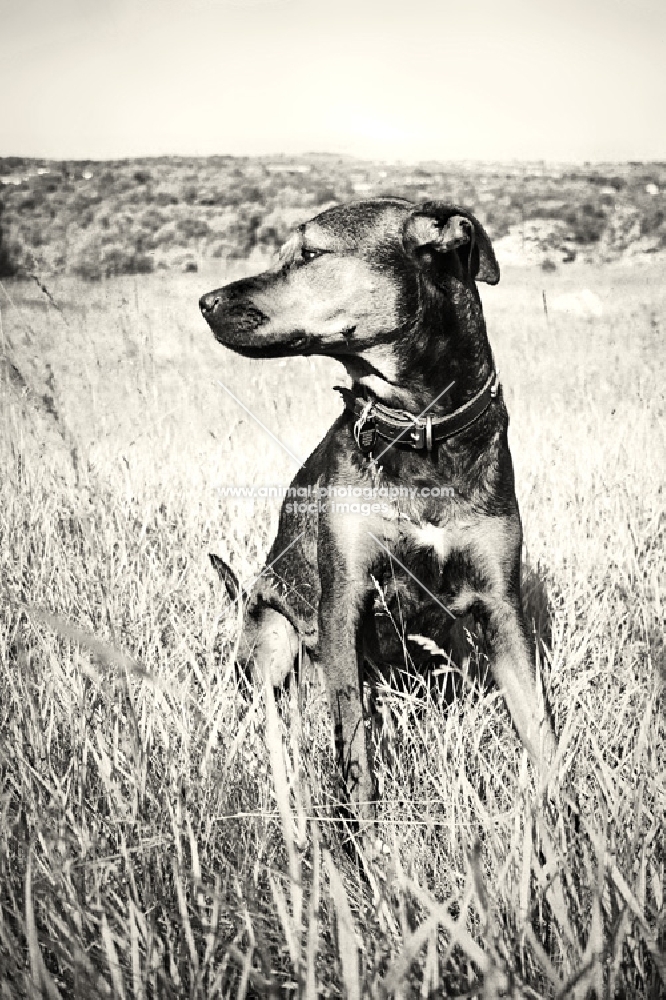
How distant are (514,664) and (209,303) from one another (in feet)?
5.07

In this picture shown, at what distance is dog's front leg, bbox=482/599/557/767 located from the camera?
2379 mm

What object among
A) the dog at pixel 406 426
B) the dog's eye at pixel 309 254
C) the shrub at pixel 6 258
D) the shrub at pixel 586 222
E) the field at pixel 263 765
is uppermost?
the shrub at pixel 586 222

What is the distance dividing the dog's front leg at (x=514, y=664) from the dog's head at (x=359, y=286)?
35.3 inches

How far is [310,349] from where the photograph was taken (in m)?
2.48

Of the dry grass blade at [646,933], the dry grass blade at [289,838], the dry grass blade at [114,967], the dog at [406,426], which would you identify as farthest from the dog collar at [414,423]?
the dry grass blade at [114,967]

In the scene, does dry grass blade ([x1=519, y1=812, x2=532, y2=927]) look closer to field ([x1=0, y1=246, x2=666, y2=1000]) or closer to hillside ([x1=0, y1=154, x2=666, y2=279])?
field ([x1=0, y1=246, x2=666, y2=1000])

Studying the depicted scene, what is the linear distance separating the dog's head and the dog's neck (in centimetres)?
1

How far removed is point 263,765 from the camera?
6.66 feet

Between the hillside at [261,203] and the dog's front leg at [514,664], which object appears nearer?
the dog's front leg at [514,664]

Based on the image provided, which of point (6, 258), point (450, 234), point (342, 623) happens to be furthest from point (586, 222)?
point (342, 623)

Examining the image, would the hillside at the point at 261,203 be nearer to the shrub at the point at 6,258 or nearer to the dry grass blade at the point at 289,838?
the shrub at the point at 6,258

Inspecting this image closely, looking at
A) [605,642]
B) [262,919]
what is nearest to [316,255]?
[605,642]

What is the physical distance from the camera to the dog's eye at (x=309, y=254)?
2.51 metres

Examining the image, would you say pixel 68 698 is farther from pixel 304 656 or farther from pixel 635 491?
pixel 635 491
